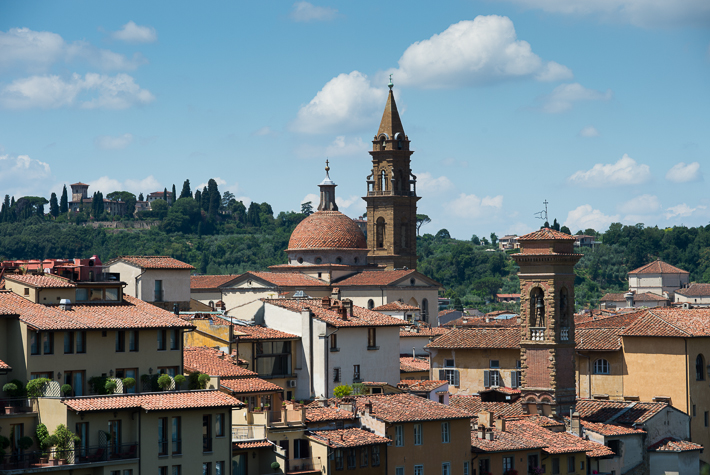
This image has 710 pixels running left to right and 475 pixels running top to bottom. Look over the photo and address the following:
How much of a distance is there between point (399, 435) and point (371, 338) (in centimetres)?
1187

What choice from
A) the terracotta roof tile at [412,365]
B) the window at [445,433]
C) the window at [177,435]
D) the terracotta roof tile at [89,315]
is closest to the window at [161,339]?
the terracotta roof tile at [89,315]

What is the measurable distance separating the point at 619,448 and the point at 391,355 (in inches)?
426

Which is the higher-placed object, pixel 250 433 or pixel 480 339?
pixel 480 339

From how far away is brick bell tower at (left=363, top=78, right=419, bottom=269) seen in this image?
345ft

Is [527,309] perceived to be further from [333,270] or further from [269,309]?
[333,270]

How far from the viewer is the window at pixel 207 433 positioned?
3500cm

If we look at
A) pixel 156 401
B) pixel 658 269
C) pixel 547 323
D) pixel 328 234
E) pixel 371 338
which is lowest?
pixel 156 401

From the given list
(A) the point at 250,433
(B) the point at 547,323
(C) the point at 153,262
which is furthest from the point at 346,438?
(C) the point at 153,262

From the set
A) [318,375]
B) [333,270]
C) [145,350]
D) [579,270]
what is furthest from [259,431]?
[579,270]

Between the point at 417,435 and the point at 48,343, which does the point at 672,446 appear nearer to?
the point at 417,435

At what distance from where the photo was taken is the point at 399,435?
1582 inches

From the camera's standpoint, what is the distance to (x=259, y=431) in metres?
38.1

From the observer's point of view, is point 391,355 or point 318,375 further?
point 391,355

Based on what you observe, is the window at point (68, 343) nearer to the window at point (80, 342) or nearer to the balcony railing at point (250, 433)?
the window at point (80, 342)
